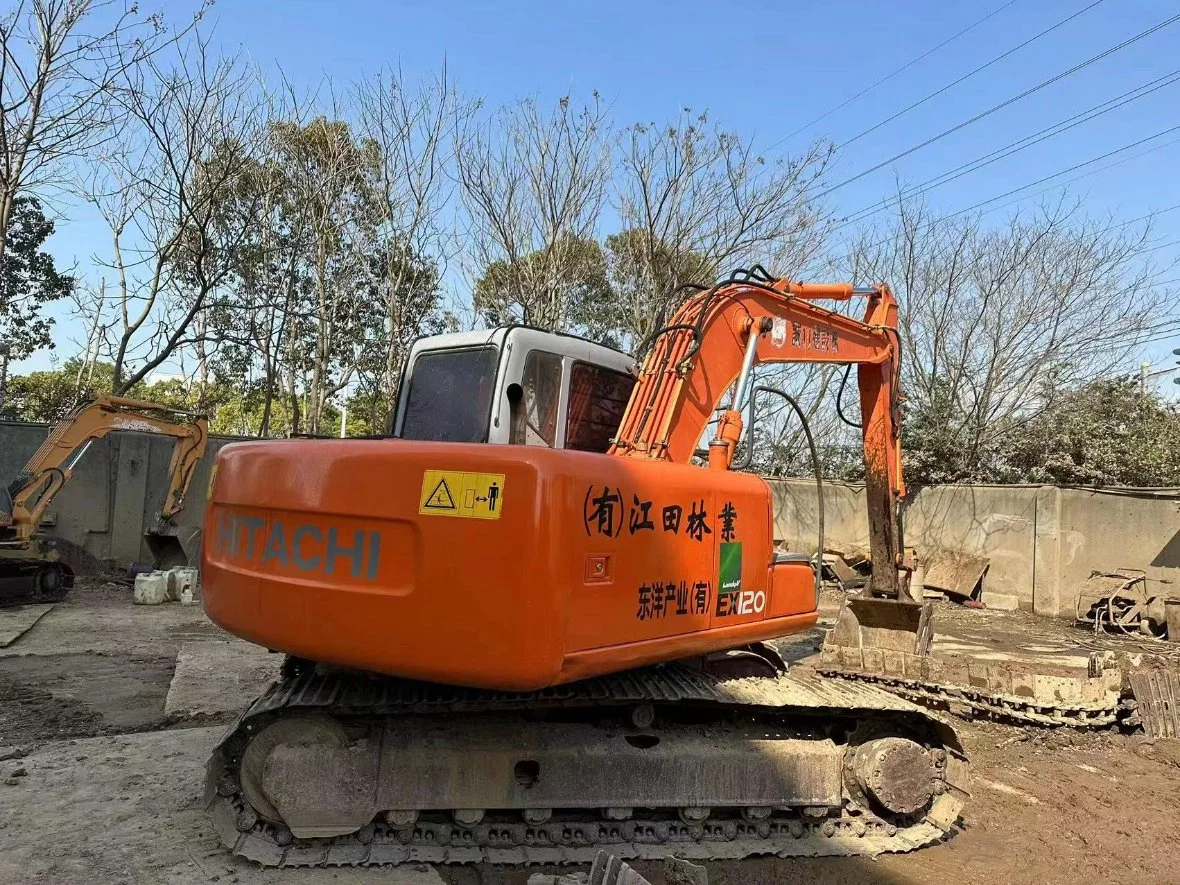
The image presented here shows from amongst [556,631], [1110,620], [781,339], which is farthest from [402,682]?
[1110,620]

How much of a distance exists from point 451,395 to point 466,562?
1573 millimetres

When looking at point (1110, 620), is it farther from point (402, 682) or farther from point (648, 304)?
point (402, 682)

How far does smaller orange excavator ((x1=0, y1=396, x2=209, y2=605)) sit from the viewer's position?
10367mm

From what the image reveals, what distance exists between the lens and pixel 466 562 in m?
2.82

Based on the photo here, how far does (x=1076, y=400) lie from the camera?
619 inches

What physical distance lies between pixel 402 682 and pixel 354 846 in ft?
2.20

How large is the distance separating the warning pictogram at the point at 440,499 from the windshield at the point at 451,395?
0.94m

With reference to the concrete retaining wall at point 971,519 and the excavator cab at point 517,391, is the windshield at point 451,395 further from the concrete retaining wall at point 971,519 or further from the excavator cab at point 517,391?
the concrete retaining wall at point 971,519

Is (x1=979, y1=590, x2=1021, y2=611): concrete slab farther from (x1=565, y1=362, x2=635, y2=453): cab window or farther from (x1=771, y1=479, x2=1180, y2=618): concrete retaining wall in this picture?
(x1=565, y1=362, x2=635, y2=453): cab window

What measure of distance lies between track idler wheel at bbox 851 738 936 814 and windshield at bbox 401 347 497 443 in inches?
92.7

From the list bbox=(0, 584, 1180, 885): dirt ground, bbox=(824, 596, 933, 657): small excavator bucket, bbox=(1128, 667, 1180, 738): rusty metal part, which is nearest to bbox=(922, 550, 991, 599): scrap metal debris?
bbox=(824, 596, 933, 657): small excavator bucket

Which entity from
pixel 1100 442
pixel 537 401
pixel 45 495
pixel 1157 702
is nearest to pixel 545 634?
pixel 537 401

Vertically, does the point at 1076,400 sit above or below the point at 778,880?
above

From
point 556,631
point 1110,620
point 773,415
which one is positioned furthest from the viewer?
point 773,415
